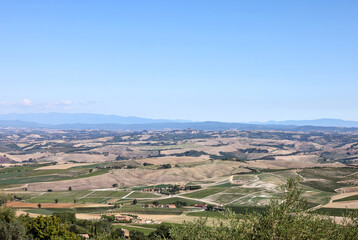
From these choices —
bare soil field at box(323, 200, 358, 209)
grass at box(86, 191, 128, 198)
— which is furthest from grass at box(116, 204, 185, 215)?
bare soil field at box(323, 200, 358, 209)

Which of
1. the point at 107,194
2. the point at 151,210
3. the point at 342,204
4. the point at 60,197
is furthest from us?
the point at 107,194

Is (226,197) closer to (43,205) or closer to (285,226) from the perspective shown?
(43,205)

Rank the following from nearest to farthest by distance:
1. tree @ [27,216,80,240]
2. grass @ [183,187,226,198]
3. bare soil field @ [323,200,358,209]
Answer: tree @ [27,216,80,240] < bare soil field @ [323,200,358,209] < grass @ [183,187,226,198]

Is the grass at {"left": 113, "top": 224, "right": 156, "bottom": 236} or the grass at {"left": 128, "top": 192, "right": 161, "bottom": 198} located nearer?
the grass at {"left": 113, "top": 224, "right": 156, "bottom": 236}

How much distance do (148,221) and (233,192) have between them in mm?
64762

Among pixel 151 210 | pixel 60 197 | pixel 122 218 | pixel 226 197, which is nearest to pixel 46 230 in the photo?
pixel 122 218

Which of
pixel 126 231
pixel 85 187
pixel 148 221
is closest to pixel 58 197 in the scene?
pixel 85 187

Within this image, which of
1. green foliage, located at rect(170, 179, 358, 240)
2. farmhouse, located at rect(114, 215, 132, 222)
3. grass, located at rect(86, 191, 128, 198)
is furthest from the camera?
grass, located at rect(86, 191, 128, 198)

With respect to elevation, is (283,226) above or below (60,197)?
above

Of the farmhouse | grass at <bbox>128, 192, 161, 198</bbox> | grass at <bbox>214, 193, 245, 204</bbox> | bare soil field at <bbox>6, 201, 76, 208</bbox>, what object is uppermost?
the farmhouse

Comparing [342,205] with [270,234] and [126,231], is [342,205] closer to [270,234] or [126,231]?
[126,231]

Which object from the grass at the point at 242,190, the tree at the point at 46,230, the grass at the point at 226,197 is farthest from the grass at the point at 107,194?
the tree at the point at 46,230

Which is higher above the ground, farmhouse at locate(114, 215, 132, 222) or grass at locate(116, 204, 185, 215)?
farmhouse at locate(114, 215, 132, 222)

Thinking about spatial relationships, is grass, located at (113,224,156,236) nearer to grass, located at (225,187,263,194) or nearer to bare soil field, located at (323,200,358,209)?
bare soil field, located at (323,200,358,209)
